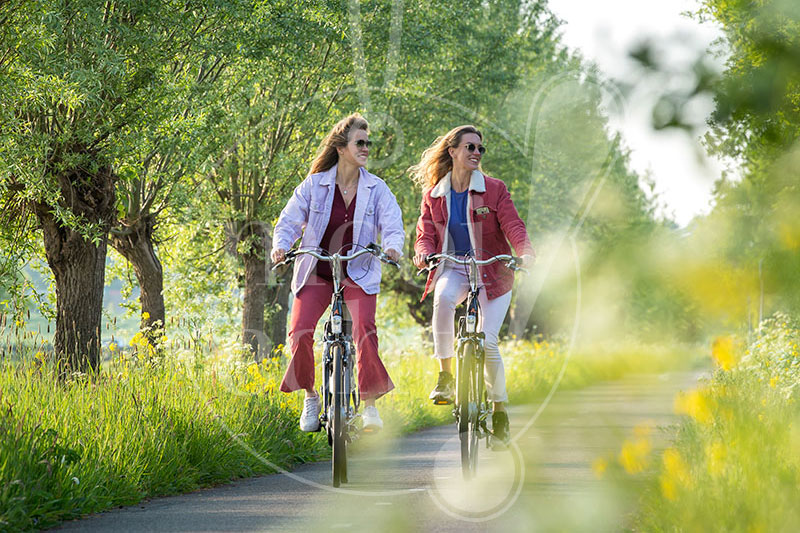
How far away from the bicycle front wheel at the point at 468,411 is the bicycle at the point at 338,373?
0.72m

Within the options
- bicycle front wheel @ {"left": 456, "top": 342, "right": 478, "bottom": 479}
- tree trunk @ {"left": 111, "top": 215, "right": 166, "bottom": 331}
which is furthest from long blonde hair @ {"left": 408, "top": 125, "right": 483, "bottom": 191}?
tree trunk @ {"left": 111, "top": 215, "right": 166, "bottom": 331}

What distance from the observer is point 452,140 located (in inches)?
302

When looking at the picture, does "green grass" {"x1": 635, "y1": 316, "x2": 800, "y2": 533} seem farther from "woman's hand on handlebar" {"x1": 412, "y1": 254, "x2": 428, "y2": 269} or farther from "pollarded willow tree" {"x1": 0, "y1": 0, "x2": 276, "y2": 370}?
"pollarded willow tree" {"x1": 0, "y1": 0, "x2": 276, "y2": 370}

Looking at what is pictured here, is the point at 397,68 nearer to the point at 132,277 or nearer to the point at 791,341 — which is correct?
the point at 132,277

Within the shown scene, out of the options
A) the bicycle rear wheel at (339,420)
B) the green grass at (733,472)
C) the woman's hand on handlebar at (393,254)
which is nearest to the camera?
the green grass at (733,472)

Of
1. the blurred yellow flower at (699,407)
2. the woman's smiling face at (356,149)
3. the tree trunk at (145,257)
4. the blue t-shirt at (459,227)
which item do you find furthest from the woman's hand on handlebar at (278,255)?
the tree trunk at (145,257)

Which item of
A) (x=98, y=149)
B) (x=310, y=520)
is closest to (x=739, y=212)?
(x=310, y=520)

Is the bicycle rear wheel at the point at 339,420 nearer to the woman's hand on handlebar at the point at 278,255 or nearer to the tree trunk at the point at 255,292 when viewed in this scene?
the woman's hand on handlebar at the point at 278,255

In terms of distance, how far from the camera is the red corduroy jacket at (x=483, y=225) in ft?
24.6

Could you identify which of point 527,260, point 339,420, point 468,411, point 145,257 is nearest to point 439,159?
point 527,260

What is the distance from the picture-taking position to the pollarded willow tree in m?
8.54

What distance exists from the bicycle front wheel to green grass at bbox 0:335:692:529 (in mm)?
1706

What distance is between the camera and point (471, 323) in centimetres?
711

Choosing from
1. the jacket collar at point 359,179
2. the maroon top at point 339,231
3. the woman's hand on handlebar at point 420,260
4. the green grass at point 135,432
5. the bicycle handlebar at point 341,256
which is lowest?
the green grass at point 135,432
